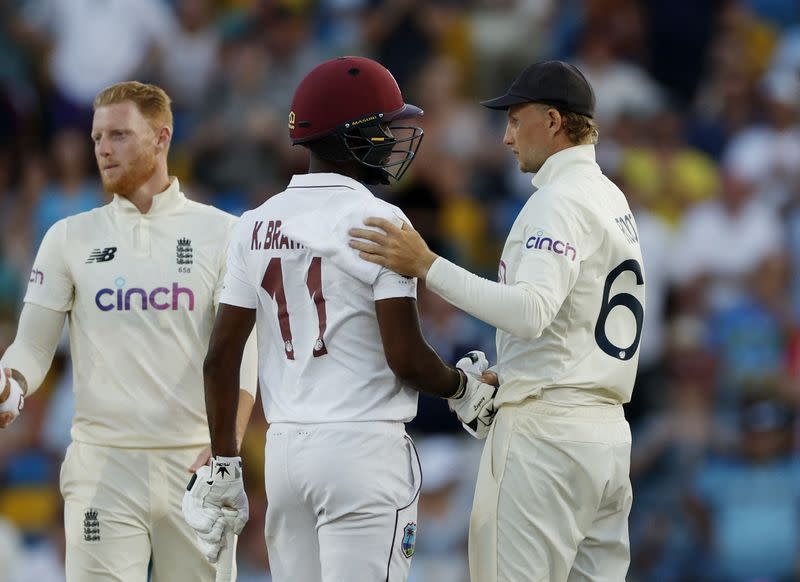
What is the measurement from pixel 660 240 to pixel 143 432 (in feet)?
15.7

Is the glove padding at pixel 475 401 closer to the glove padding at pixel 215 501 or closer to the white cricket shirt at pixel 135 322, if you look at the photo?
the glove padding at pixel 215 501

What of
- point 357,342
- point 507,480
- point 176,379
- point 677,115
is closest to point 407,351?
point 357,342

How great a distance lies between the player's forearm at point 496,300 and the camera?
4.14 metres

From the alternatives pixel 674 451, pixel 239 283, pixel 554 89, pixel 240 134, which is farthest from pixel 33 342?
pixel 240 134

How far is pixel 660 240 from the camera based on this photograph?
28.9ft

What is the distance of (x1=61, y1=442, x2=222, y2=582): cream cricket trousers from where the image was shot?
4785mm

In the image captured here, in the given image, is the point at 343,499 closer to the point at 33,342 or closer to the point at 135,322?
the point at 135,322

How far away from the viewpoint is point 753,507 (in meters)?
8.03

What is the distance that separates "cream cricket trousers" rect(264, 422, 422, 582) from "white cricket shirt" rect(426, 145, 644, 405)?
50 centimetres

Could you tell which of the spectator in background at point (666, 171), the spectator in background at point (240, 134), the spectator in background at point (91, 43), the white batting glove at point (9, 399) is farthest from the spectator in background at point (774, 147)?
the white batting glove at point (9, 399)

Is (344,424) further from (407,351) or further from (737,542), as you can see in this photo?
(737,542)

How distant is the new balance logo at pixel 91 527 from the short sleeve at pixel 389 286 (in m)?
1.49

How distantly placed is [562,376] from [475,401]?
0.31 m

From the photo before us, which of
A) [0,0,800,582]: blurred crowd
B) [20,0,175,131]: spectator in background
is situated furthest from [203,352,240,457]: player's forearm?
[20,0,175,131]: spectator in background
